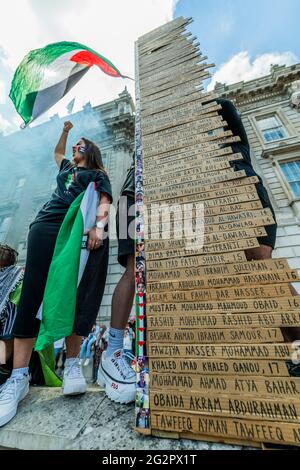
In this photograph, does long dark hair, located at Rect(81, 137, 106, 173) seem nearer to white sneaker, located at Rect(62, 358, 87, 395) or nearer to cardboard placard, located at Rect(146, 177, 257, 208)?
cardboard placard, located at Rect(146, 177, 257, 208)

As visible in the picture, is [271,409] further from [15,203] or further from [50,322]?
[15,203]

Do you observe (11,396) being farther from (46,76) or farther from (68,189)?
(46,76)

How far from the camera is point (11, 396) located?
1.33 m

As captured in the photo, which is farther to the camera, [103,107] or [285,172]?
[103,107]

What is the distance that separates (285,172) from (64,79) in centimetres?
948

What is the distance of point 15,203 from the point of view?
1277cm

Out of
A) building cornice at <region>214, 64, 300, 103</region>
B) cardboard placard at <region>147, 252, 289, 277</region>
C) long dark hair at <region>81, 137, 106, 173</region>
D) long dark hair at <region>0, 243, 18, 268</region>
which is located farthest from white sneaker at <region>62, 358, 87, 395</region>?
building cornice at <region>214, 64, 300, 103</region>

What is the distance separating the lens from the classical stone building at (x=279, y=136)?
801 centimetres

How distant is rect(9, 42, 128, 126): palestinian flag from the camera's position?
3.29 meters

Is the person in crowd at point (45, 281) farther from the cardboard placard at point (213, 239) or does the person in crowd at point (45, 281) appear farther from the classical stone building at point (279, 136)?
the classical stone building at point (279, 136)

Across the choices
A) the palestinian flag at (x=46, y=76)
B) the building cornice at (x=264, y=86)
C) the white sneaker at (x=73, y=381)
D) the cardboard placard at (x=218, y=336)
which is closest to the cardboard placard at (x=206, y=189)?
the cardboard placard at (x=218, y=336)

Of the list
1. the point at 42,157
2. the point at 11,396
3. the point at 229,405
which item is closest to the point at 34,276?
the point at 11,396

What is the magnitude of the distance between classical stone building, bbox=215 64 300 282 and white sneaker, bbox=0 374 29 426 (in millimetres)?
8091
